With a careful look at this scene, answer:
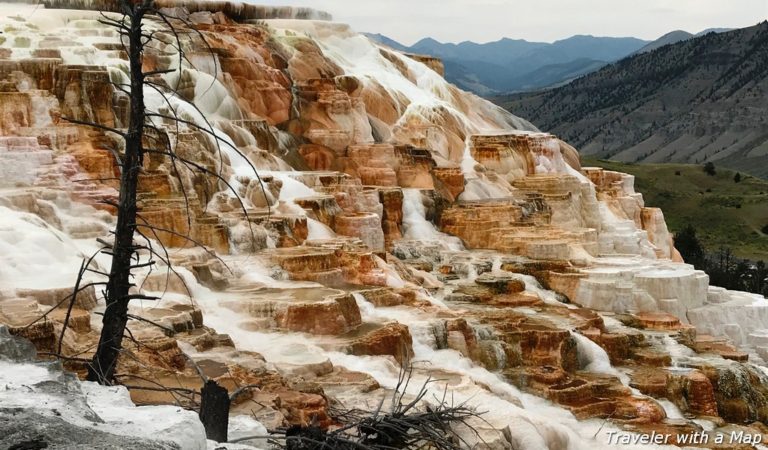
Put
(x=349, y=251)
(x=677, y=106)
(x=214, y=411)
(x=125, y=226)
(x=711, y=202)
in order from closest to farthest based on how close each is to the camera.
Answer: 1. (x=214, y=411)
2. (x=125, y=226)
3. (x=349, y=251)
4. (x=711, y=202)
5. (x=677, y=106)

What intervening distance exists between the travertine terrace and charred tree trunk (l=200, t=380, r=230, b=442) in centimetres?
167

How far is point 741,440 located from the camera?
12.7 metres

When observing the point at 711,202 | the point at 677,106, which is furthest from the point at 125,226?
the point at 677,106

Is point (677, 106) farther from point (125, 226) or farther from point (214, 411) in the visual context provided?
point (214, 411)

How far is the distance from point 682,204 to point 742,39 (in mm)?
57135

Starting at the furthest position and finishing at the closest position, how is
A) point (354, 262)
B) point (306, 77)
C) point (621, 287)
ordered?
point (306, 77) → point (621, 287) → point (354, 262)

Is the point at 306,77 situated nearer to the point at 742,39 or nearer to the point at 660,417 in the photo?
the point at 660,417

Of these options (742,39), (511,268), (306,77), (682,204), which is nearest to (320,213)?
(511,268)

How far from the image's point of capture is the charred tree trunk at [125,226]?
4.55 meters

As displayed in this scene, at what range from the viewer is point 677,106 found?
104375mm

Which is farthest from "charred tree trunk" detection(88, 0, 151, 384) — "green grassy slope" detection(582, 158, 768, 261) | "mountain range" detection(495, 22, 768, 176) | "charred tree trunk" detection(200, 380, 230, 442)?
"mountain range" detection(495, 22, 768, 176)

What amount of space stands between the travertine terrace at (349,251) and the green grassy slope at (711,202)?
94.6 ft

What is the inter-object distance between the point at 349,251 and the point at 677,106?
313 ft

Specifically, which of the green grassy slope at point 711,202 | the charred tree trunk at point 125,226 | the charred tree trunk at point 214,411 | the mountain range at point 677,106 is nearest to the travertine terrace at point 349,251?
the charred tree trunk at point 125,226
